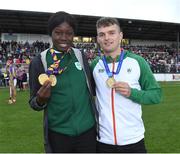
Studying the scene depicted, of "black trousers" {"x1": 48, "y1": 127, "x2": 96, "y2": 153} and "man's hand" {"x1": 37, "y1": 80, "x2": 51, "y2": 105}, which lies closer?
"man's hand" {"x1": 37, "y1": 80, "x2": 51, "y2": 105}

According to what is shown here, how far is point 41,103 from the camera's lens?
326 centimetres

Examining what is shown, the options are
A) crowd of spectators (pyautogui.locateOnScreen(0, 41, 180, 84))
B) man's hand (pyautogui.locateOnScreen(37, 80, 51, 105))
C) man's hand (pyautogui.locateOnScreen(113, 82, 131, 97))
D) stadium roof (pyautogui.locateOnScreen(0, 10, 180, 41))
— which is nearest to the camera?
man's hand (pyautogui.locateOnScreen(37, 80, 51, 105))

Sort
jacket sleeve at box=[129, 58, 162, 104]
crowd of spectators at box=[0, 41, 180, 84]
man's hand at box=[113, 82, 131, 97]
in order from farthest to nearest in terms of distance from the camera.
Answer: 1. crowd of spectators at box=[0, 41, 180, 84]
2. jacket sleeve at box=[129, 58, 162, 104]
3. man's hand at box=[113, 82, 131, 97]

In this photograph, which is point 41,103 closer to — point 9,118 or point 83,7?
point 9,118

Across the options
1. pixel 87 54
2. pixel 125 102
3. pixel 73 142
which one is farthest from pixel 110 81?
pixel 87 54

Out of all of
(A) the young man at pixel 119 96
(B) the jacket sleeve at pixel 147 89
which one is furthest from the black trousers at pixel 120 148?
(B) the jacket sleeve at pixel 147 89

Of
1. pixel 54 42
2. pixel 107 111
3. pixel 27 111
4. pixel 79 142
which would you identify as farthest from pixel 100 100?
pixel 27 111

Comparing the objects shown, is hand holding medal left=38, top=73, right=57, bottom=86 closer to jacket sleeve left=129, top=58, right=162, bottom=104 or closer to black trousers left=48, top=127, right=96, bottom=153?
black trousers left=48, top=127, right=96, bottom=153

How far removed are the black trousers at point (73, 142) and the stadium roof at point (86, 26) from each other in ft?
117

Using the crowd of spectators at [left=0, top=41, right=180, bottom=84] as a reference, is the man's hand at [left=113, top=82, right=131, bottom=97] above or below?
below

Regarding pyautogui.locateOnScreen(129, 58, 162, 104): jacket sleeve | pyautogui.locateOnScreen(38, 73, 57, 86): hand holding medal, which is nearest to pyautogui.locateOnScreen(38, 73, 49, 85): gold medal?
pyautogui.locateOnScreen(38, 73, 57, 86): hand holding medal

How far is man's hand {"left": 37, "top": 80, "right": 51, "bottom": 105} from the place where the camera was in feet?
10.2

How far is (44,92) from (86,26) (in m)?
47.4

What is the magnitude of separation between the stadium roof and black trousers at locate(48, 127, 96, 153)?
117 ft
